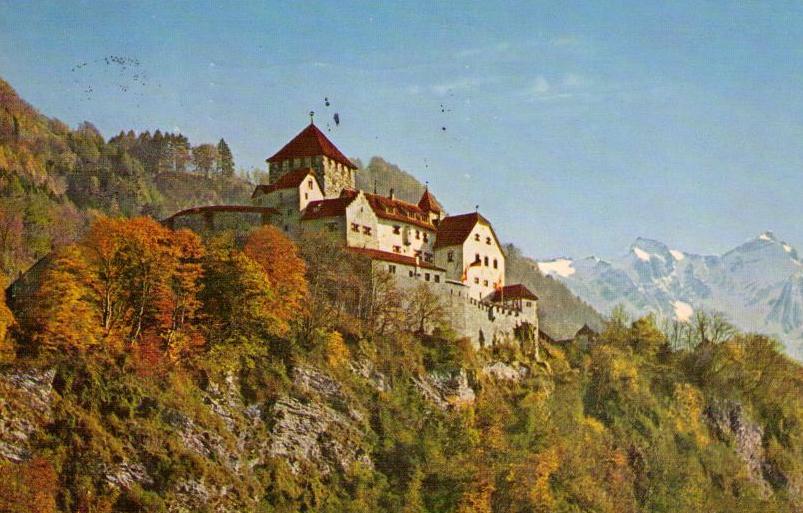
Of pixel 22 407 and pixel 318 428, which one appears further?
pixel 318 428

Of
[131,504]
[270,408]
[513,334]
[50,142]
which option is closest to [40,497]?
[131,504]

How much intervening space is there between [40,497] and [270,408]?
1736cm

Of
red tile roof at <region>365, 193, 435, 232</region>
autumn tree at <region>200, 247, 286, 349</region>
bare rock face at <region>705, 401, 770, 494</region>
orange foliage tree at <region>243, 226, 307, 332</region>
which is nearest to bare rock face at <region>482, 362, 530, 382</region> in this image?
red tile roof at <region>365, 193, 435, 232</region>

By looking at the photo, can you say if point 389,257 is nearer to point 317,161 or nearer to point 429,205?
point 317,161

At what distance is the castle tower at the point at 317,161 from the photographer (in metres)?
82.6

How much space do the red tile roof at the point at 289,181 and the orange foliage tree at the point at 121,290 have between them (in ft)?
68.0

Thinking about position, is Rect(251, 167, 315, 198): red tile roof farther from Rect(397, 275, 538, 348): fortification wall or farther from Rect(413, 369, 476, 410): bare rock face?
Rect(413, 369, 476, 410): bare rock face

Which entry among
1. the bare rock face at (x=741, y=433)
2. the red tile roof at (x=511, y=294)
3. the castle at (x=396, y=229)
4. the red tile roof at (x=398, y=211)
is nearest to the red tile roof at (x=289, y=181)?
the castle at (x=396, y=229)

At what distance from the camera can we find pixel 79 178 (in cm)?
13725

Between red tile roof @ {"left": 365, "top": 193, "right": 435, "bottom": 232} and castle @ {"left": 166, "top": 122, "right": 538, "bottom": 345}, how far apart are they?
117 millimetres

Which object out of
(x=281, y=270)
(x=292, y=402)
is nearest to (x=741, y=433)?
(x=292, y=402)

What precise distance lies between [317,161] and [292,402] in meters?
31.2

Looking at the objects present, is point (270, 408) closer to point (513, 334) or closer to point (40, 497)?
point (40, 497)

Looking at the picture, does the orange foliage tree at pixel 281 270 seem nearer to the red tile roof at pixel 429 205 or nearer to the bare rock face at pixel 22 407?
the bare rock face at pixel 22 407
